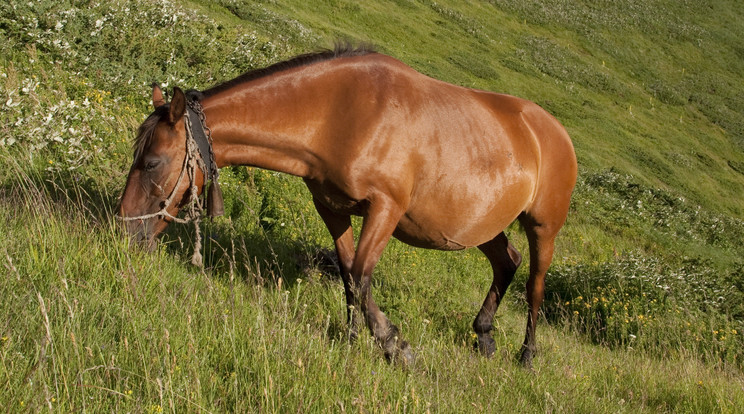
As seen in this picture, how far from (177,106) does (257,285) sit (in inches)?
62.7

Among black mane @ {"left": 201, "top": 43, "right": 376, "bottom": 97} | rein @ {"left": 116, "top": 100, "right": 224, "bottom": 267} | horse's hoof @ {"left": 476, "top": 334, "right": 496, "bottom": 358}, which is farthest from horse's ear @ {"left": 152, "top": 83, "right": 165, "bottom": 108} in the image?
horse's hoof @ {"left": 476, "top": 334, "right": 496, "bottom": 358}

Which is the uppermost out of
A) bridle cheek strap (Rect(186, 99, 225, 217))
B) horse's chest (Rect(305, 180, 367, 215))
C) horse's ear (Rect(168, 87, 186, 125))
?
horse's ear (Rect(168, 87, 186, 125))

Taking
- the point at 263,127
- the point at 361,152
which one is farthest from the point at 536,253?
the point at 263,127

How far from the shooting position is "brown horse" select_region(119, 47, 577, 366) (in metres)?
4.86

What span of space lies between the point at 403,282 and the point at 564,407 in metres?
3.13

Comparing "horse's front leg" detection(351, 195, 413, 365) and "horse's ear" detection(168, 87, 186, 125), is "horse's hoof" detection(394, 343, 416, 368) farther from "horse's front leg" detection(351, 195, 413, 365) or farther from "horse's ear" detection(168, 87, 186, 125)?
"horse's ear" detection(168, 87, 186, 125)

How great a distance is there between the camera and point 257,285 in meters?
5.33

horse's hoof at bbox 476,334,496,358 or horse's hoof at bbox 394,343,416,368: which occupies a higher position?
horse's hoof at bbox 394,343,416,368

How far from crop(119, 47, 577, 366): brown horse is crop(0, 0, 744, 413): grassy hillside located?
505 millimetres

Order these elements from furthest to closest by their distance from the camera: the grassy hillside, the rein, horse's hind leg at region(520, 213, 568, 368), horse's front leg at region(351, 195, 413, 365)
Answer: horse's hind leg at region(520, 213, 568, 368)
horse's front leg at region(351, 195, 413, 365)
the rein
the grassy hillside

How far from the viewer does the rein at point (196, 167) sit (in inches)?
186

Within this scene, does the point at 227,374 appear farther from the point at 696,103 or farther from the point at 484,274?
the point at 696,103

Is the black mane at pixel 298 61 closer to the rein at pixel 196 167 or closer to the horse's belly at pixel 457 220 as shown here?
the rein at pixel 196 167

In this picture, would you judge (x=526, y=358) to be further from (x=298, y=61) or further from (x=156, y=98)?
(x=156, y=98)
